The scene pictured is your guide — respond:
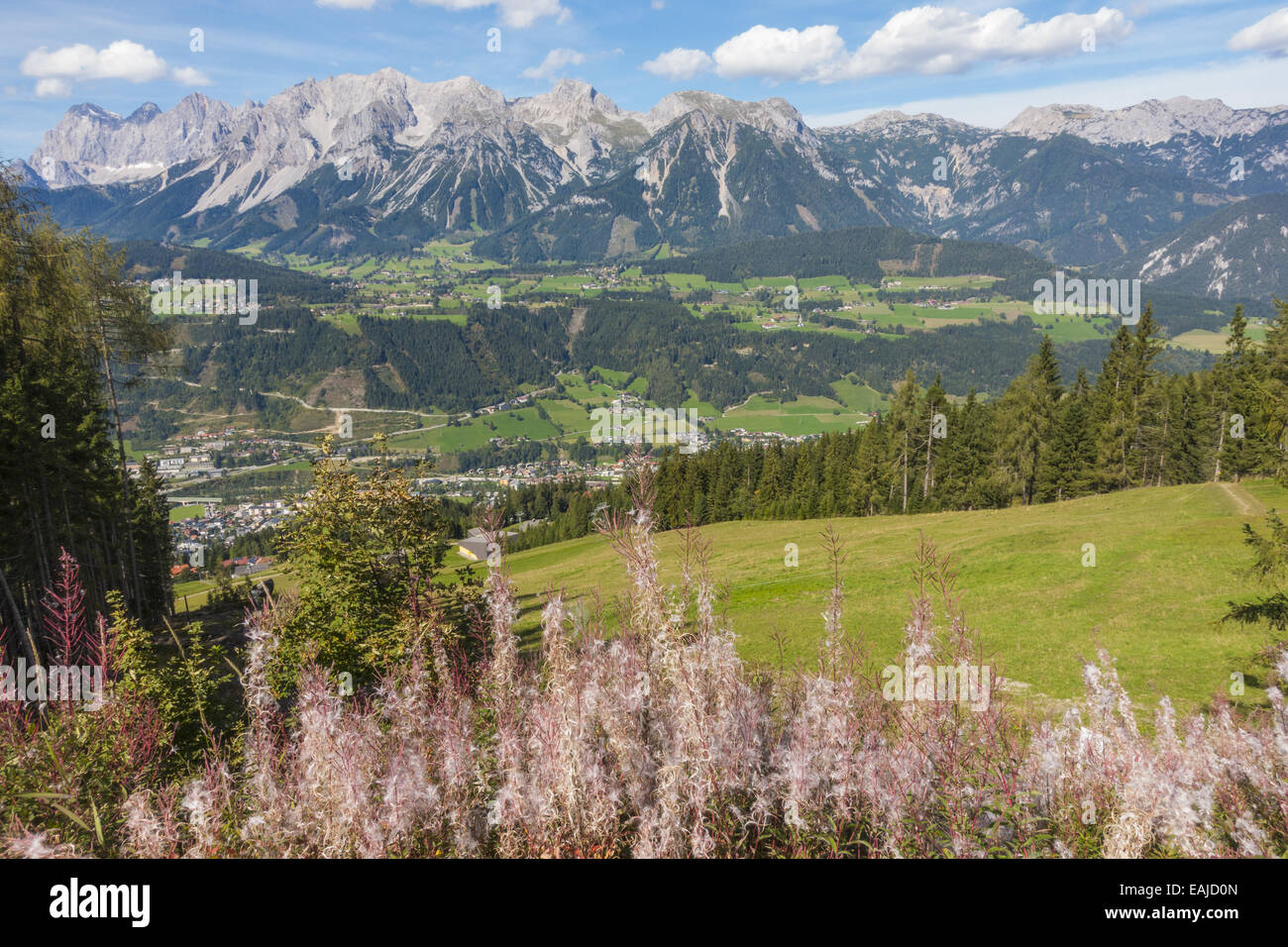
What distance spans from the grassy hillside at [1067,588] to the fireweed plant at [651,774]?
8172 millimetres

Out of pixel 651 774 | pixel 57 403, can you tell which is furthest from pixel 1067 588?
pixel 57 403

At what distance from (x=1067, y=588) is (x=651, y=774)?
29.2 metres

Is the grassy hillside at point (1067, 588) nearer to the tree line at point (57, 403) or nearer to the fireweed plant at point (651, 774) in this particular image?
the fireweed plant at point (651, 774)

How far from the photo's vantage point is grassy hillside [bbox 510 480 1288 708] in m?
21.1

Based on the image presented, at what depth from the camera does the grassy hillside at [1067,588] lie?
2109cm

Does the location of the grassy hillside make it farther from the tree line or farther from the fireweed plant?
the tree line

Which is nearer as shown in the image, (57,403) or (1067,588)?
(57,403)

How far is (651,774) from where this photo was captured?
4500mm

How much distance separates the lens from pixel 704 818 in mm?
4406

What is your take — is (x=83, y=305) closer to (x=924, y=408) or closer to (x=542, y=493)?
(x=924, y=408)

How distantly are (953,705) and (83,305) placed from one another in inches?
1499

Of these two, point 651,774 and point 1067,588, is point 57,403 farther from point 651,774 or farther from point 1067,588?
point 1067,588
